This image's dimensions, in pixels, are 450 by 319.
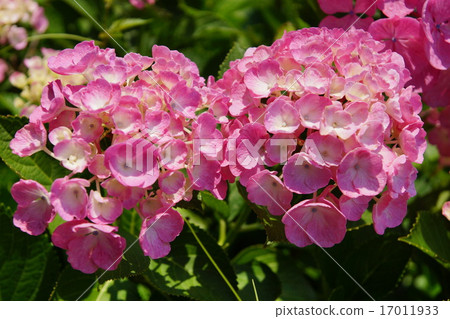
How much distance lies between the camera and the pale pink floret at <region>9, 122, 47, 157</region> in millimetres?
857

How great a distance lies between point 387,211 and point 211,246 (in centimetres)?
35

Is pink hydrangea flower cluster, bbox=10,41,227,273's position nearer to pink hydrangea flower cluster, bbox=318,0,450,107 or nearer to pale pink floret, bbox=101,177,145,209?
pale pink floret, bbox=101,177,145,209

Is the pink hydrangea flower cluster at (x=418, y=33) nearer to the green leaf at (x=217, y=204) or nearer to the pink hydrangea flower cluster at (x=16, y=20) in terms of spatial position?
the green leaf at (x=217, y=204)

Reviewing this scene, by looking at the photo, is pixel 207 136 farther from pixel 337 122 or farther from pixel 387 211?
pixel 387 211

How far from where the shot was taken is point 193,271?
1060mm

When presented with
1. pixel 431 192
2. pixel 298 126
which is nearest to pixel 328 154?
pixel 298 126

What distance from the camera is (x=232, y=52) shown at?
121 cm

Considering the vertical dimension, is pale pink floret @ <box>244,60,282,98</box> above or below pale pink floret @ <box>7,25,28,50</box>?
above

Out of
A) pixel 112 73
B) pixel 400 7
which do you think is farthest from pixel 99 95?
pixel 400 7

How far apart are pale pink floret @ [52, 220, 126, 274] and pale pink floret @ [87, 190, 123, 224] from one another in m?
0.03

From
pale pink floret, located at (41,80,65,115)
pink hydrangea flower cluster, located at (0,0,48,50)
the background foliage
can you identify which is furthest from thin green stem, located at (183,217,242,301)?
pink hydrangea flower cluster, located at (0,0,48,50)

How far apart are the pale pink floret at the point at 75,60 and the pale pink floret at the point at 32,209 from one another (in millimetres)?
204

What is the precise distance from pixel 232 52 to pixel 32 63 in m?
0.60

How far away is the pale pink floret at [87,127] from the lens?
2.66 feet
